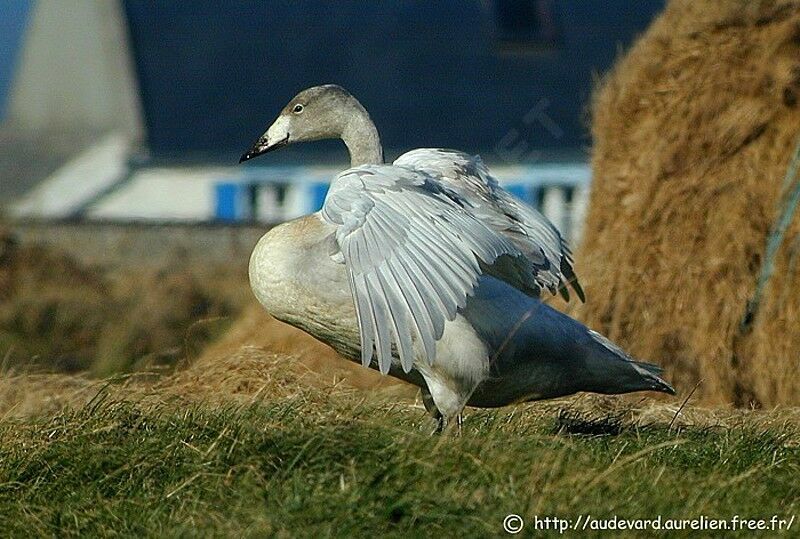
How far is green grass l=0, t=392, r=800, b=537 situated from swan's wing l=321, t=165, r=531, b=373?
399 millimetres

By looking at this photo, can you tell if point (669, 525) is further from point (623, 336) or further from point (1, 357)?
point (1, 357)

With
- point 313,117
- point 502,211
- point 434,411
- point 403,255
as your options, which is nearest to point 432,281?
point 403,255

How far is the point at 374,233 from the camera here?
270 inches

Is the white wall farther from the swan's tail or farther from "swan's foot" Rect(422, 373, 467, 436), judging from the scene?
"swan's foot" Rect(422, 373, 467, 436)

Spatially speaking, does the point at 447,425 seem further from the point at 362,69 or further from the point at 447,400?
the point at 362,69

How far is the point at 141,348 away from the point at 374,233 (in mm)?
10243

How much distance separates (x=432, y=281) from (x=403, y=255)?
18 centimetres

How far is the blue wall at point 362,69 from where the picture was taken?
3631cm

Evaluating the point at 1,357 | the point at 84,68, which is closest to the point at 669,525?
the point at 1,357

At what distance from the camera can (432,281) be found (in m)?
6.70

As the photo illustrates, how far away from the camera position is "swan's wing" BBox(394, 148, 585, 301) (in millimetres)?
7609

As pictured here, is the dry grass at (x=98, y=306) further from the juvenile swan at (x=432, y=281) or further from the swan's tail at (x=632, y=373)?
the swan's tail at (x=632, y=373)

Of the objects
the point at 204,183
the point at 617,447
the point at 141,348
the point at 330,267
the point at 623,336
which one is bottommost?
the point at 204,183

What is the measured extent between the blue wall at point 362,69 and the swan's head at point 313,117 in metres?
27.8
